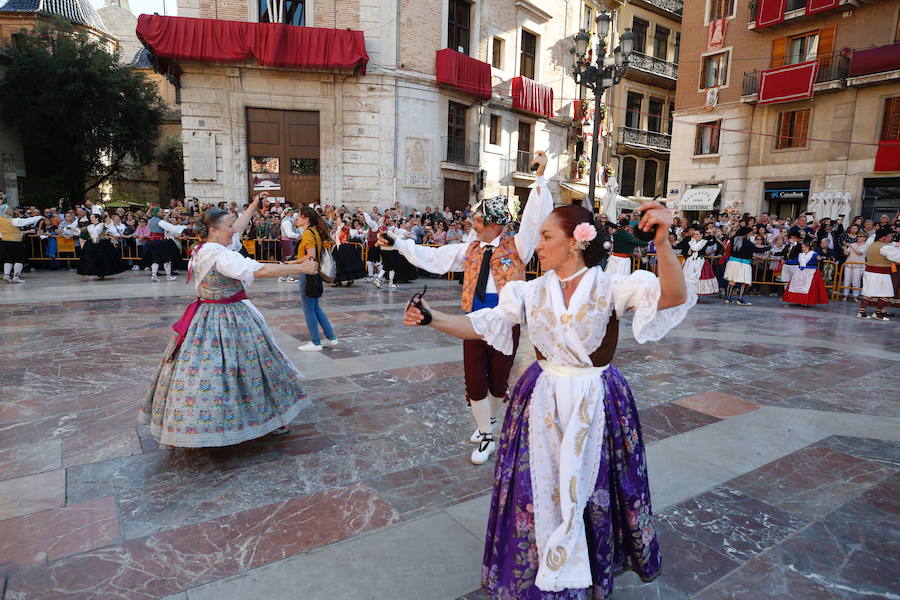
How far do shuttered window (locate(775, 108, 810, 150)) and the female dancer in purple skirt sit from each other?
23.8 meters

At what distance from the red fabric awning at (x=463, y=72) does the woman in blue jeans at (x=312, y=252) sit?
15424 mm

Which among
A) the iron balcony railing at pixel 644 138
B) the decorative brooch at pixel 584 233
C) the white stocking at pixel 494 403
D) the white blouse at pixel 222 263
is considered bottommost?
the white stocking at pixel 494 403

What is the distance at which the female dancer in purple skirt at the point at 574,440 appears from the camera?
2.06 m

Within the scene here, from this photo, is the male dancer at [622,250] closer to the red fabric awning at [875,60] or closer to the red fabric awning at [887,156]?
the red fabric awning at [887,156]

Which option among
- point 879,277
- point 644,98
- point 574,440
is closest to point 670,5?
point 644,98

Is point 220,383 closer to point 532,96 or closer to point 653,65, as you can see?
point 532,96

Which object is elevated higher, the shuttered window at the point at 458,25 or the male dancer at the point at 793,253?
the shuttered window at the point at 458,25

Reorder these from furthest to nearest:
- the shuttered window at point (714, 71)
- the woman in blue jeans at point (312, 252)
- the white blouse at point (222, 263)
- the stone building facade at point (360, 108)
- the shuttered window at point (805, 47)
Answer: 1. the shuttered window at point (714, 71)
2. the shuttered window at point (805, 47)
3. the stone building facade at point (360, 108)
4. the woman in blue jeans at point (312, 252)
5. the white blouse at point (222, 263)

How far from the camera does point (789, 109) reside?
846 inches

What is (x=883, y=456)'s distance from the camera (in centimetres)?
401

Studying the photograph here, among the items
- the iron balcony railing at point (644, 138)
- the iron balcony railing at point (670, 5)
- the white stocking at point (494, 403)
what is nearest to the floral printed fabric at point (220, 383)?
the white stocking at point (494, 403)

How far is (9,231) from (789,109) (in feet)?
84.7

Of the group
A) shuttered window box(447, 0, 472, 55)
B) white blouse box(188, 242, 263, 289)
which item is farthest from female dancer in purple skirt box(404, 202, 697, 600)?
shuttered window box(447, 0, 472, 55)

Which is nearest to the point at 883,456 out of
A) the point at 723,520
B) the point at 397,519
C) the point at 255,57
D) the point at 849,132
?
the point at 723,520
